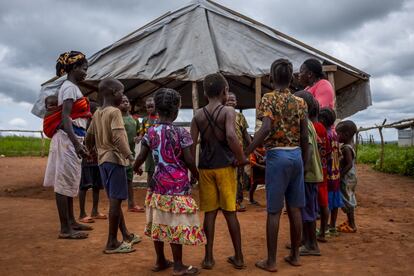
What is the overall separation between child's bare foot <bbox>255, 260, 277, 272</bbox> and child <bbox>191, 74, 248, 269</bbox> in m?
0.13

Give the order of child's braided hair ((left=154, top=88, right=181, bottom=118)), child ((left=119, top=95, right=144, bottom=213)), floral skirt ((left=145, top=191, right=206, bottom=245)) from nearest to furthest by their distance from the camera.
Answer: floral skirt ((left=145, top=191, right=206, bottom=245)) < child's braided hair ((left=154, top=88, right=181, bottom=118)) < child ((left=119, top=95, right=144, bottom=213))

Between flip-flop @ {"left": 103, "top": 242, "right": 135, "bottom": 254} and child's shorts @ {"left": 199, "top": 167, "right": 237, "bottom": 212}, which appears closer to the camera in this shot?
child's shorts @ {"left": 199, "top": 167, "right": 237, "bottom": 212}

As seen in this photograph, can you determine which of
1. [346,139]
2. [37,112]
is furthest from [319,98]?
[37,112]

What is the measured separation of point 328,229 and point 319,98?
139 centimetres

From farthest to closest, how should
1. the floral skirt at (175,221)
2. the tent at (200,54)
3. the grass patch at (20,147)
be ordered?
the grass patch at (20,147) < the tent at (200,54) < the floral skirt at (175,221)

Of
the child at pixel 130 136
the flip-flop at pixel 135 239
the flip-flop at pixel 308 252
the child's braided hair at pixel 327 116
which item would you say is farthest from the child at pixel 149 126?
the flip-flop at pixel 308 252

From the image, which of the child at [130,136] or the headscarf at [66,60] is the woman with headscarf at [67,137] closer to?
the headscarf at [66,60]

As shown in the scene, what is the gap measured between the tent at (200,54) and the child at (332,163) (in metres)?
2.90

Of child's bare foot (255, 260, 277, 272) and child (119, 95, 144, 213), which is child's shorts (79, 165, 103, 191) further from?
child's bare foot (255, 260, 277, 272)

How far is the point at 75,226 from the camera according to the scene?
428cm

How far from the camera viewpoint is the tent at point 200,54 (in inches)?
265

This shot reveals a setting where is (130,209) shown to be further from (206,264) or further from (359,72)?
(359,72)

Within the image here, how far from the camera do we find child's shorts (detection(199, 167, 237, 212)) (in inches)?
119

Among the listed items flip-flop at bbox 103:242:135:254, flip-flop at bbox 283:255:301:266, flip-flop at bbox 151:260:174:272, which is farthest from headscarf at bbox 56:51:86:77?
flip-flop at bbox 283:255:301:266
